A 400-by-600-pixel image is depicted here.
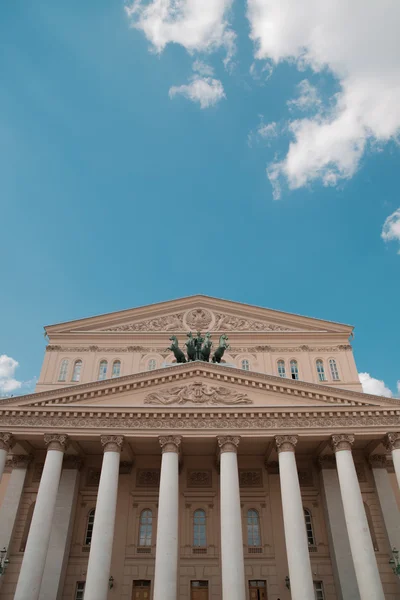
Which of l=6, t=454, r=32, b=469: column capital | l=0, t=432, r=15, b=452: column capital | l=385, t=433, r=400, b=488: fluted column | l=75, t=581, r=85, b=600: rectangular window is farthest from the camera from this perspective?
l=6, t=454, r=32, b=469: column capital

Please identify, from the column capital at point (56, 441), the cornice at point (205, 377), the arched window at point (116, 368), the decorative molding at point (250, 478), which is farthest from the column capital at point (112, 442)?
the arched window at point (116, 368)

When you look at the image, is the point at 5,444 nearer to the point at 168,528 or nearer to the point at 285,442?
the point at 168,528

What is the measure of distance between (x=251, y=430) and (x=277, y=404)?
1.86 metres

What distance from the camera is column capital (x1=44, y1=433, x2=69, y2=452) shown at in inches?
893

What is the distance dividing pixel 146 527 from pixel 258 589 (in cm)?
636

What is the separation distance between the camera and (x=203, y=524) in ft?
83.1

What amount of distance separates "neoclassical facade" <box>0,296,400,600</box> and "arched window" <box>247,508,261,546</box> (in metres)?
0.06

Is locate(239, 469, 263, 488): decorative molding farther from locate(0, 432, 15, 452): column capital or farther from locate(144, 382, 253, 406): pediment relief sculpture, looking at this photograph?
locate(0, 432, 15, 452): column capital

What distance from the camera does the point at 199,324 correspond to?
33719mm

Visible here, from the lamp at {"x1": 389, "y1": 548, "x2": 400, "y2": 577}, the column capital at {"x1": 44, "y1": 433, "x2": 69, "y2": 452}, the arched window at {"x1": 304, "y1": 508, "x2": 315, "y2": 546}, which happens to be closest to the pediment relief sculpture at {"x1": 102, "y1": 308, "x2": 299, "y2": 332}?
the column capital at {"x1": 44, "y1": 433, "x2": 69, "y2": 452}

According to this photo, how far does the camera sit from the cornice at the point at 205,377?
23688mm

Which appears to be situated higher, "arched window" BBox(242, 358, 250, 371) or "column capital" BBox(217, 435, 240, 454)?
"arched window" BBox(242, 358, 250, 371)

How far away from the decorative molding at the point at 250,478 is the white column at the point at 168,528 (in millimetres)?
5785

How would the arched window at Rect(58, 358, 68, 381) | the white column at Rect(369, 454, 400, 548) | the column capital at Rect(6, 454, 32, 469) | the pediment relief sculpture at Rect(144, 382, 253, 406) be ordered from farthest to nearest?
the arched window at Rect(58, 358, 68, 381) < the column capital at Rect(6, 454, 32, 469) < the pediment relief sculpture at Rect(144, 382, 253, 406) < the white column at Rect(369, 454, 400, 548)
